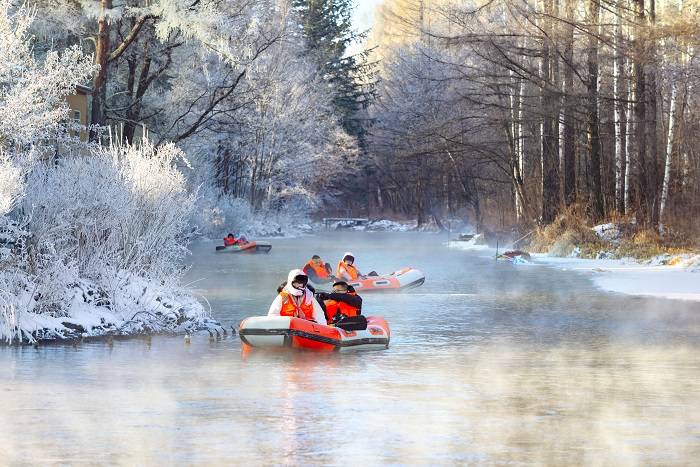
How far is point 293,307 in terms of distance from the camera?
50.6 feet

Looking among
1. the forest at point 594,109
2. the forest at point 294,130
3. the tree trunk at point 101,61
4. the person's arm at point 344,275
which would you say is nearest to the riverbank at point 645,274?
the forest at point 294,130

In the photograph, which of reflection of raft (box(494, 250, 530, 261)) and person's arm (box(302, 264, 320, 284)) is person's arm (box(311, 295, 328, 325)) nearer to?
person's arm (box(302, 264, 320, 284))

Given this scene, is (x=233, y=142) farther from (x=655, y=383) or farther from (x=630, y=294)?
(x=655, y=383)

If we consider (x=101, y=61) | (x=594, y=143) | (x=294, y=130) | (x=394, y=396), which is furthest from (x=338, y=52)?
(x=394, y=396)

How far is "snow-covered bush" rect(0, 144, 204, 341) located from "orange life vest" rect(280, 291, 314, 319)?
99.1 inches

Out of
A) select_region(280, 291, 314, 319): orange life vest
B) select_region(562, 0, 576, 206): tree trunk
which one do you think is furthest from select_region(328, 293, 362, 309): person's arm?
select_region(562, 0, 576, 206): tree trunk

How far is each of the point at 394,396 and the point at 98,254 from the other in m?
7.16

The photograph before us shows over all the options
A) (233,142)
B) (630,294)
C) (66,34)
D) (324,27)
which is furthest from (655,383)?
(324,27)

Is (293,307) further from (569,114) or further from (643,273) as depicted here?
(569,114)

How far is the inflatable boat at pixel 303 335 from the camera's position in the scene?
581 inches

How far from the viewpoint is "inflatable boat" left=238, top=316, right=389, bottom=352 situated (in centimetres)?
1477

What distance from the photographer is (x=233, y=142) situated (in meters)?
58.6

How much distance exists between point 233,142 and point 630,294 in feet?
126

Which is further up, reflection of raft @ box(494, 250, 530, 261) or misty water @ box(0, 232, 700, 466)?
reflection of raft @ box(494, 250, 530, 261)
